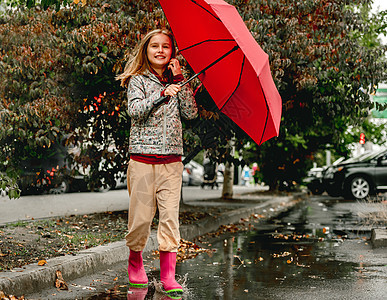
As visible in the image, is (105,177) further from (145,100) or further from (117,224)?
(145,100)

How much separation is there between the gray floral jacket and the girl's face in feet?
0.42

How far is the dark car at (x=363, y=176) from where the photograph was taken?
63.3 ft

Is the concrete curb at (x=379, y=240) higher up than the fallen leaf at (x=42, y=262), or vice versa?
the fallen leaf at (x=42, y=262)

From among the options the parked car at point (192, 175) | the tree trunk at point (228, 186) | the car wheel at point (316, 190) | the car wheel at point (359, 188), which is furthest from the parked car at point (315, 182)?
the tree trunk at point (228, 186)

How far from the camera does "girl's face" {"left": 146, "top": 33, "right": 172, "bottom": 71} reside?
4863 mm

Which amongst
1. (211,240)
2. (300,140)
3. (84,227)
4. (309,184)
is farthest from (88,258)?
(309,184)

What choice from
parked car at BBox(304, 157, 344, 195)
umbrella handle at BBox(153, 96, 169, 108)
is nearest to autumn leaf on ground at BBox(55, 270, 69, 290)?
umbrella handle at BBox(153, 96, 169, 108)

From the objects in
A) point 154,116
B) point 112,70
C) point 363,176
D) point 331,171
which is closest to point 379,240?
point 112,70

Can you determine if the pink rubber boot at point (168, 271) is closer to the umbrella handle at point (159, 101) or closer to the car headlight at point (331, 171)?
the umbrella handle at point (159, 101)

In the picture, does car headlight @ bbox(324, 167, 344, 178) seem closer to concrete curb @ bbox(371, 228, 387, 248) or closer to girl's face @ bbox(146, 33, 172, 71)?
concrete curb @ bbox(371, 228, 387, 248)

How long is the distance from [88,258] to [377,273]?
273 centimetres

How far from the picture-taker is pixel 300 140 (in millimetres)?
20516

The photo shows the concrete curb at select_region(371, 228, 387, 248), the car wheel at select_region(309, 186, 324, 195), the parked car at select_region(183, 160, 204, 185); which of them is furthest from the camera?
the parked car at select_region(183, 160, 204, 185)

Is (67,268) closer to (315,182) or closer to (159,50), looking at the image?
(159,50)
